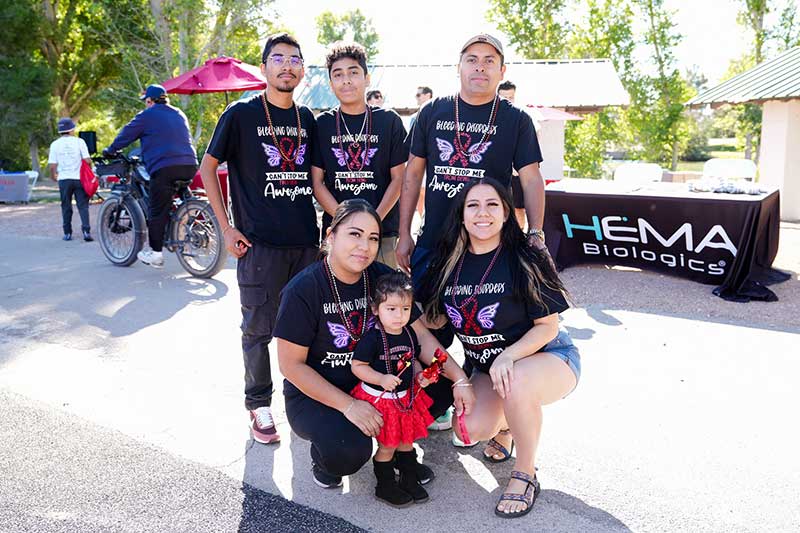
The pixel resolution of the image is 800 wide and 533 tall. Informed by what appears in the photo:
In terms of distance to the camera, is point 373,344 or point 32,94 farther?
point 32,94

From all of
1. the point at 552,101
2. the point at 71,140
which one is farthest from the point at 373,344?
the point at 552,101

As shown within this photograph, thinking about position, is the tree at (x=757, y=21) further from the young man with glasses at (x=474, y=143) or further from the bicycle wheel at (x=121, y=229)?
the young man with glasses at (x=474, y=143)

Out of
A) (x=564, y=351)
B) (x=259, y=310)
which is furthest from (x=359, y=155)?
(x=564, y=351)

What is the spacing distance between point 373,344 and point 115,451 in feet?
4.74

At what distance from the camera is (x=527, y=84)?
63.2 feet

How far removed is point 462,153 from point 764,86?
37.5 feet

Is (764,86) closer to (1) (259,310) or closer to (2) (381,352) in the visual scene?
(1) (259,310)

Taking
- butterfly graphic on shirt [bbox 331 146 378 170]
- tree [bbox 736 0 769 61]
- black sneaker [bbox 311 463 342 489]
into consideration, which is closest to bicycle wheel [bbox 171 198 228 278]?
butterfly graphic on shirt [bbox 331 146 378 170]

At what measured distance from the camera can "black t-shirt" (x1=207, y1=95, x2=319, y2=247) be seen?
3486 millimetres

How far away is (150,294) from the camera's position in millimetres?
6574

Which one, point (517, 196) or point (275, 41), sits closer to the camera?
point (275, 41)

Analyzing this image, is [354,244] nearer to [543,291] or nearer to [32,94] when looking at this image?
[543,291]

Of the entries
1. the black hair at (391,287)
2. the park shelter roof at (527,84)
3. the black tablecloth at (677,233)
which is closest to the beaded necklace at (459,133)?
the black hair at (391,287)

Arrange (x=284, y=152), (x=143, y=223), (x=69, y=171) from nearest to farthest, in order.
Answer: (x=284, y=152)
(x=143, y=223)
(x=69, y=171)
